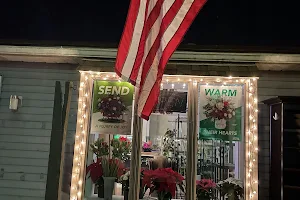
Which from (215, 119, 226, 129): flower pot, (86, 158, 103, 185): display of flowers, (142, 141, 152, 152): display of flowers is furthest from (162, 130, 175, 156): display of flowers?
(86, 158, 103, 185): display of flowers

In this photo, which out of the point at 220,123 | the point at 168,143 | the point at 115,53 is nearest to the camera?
the point at 220,123

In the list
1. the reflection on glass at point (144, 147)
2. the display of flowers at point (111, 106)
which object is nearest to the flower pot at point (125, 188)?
the reflection on glass at point (144, 147)

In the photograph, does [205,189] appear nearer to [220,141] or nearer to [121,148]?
[220,141]

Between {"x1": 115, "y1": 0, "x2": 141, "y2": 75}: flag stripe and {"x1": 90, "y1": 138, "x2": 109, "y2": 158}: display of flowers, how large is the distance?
235 cm

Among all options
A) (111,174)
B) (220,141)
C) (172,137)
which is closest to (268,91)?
(220,141)

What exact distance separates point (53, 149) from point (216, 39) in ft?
9.33

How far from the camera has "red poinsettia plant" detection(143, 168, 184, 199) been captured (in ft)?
14.5

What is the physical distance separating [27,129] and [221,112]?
355 centimetres

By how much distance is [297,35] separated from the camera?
179 inches

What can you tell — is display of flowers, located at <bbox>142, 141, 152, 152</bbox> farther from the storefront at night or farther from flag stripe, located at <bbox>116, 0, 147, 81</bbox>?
flag stripe, located at <bbox>116, 0, 147, 81</bbox>

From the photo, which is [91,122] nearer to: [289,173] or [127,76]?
[127,76]

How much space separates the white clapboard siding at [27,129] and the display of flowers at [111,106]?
103 cm

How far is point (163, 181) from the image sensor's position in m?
4.43

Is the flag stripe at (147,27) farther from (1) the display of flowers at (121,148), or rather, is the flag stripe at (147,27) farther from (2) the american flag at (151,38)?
(1) the display of flowers at (121,148)
